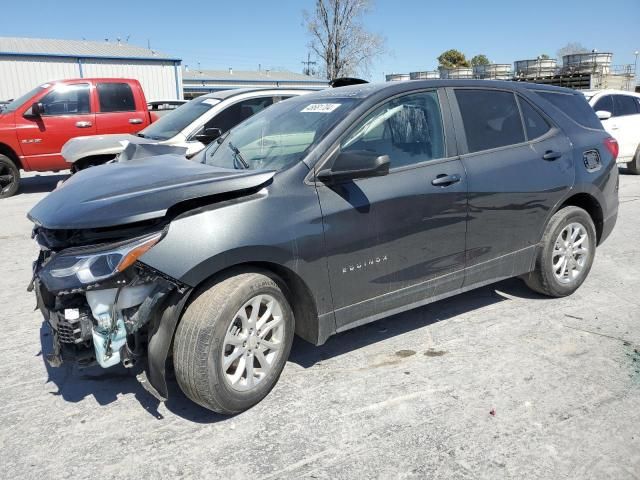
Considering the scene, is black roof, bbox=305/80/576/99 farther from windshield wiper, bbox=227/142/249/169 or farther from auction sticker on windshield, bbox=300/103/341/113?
windshield wiper, bbox=227/142/249/169

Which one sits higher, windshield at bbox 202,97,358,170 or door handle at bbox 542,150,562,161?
windshield at bbox 202,97,358,170

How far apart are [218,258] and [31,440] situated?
1362mm

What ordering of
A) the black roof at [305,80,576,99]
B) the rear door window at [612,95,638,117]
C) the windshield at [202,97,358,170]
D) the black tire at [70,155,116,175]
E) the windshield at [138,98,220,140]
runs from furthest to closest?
the rear door window at [612,95,638,117] → the black tire at [70,155,116,175] → the windshield at [138,98,220,140] → the black roof at [305,80,576,99] → the windshield at [202,97,358,170]

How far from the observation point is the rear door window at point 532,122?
4176 millimetres

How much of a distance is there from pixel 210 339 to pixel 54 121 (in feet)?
30.1

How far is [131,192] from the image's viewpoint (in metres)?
2.78

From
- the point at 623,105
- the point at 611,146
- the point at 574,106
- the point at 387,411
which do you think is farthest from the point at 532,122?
the point at 623,105

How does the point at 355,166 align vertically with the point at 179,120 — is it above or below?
below

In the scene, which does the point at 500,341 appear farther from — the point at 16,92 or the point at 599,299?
the point at 16,92

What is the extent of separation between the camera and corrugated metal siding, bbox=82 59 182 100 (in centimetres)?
2758

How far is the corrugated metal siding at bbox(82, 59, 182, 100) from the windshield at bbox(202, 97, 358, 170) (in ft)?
87.0

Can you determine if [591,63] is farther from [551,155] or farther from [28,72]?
[28,72]

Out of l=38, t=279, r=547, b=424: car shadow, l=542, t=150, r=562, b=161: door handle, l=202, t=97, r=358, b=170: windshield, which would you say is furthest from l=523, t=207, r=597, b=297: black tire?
l=202, t=97, r=358, b=170: windshield

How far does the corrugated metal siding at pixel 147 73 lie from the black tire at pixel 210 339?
2800 centimetres
